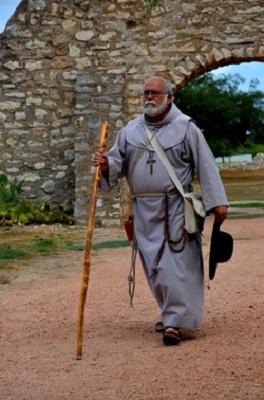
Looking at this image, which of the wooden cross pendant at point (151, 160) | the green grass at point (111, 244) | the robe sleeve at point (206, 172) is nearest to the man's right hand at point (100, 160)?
the wooden cross pendant at point (151, 160)

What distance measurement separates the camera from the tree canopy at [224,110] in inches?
1636

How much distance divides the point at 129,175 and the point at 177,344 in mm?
1214

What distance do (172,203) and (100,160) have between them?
1.73 feet

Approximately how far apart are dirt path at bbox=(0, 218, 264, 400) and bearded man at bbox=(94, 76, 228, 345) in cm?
25

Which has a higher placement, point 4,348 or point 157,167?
point 157,167

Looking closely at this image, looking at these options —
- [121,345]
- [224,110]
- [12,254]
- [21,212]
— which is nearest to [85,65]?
[21,212]

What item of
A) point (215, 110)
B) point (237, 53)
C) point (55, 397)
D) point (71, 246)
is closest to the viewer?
point (55, 397)

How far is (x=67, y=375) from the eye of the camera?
5613 mm

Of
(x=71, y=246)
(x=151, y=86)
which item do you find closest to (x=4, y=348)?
(x=151, y=86)

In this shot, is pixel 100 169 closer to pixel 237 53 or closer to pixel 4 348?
pixel 4 348

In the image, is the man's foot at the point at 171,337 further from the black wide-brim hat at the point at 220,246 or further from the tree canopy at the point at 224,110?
the tree canopy at the point at 224,110

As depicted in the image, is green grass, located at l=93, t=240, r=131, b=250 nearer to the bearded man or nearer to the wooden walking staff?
the bearded man

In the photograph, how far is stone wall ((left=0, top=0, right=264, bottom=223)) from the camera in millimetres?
15383

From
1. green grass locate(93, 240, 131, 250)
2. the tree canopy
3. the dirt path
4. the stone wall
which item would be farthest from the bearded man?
the tree canopy
